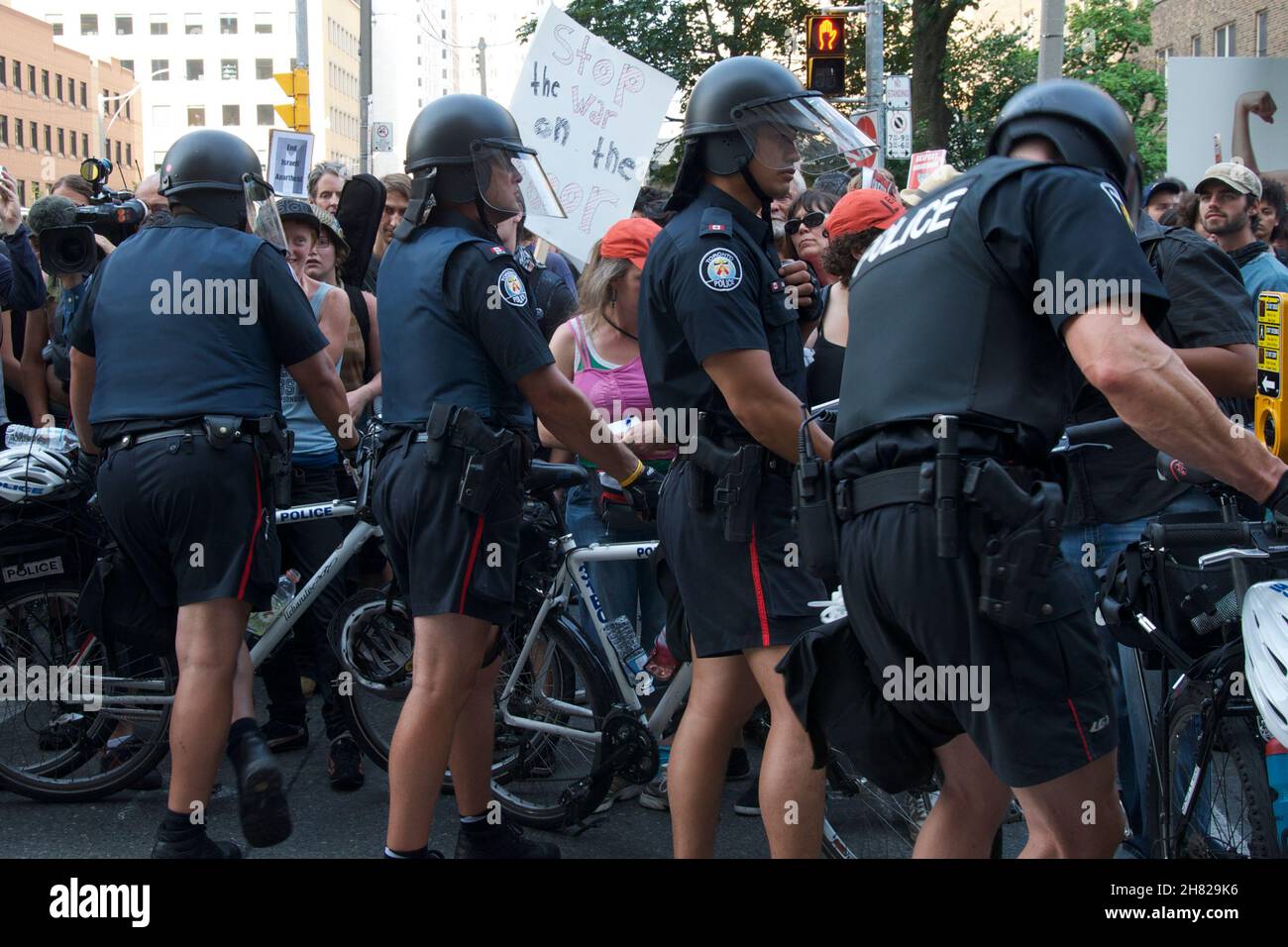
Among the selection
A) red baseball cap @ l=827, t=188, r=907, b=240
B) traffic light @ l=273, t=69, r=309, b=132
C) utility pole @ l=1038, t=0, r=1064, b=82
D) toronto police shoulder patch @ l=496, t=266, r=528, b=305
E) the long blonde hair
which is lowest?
toronto police shoulder patch @ l=496, t=266, r=528, b=305

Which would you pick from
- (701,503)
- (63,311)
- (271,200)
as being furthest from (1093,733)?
(63,311)

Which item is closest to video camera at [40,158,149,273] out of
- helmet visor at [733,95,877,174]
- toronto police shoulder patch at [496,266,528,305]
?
toronto police shoulder patch at [496,266,528,305]

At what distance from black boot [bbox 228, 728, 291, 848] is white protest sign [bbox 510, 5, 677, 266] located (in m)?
3.73

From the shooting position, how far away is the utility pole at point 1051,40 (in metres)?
9.55

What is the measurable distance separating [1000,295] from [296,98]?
16.3m

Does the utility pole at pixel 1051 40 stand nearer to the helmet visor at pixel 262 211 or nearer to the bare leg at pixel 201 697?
the helmet visor at pixel 262 211

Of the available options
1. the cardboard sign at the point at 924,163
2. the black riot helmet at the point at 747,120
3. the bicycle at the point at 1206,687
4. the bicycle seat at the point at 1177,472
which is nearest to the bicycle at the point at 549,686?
the black riot helmet at the point at 747,120

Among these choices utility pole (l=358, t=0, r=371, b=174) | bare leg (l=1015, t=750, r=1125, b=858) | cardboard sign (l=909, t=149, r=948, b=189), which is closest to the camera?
bare leg (l=1015, t=750, r=1125, b=858)

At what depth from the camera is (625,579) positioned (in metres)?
5.08

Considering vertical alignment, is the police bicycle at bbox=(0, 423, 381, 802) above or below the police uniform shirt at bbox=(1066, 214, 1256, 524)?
below

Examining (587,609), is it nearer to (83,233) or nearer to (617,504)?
(617,504)

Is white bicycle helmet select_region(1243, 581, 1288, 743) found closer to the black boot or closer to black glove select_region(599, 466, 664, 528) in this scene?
black glove select_region(599, 466, 664, 528)

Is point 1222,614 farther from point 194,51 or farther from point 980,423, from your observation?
point 194,51

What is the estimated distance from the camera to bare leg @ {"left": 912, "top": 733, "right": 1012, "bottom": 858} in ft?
9.20
